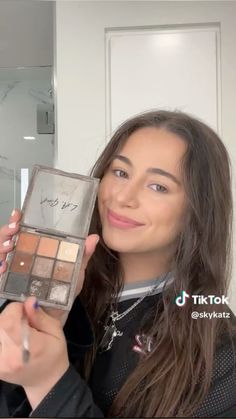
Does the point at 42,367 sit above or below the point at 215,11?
below

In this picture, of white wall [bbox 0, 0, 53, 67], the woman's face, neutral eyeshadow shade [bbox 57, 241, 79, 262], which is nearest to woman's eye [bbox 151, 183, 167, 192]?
the woman's face

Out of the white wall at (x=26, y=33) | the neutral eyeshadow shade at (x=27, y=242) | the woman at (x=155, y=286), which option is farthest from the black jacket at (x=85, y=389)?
the white wall at (x=26, y=33)

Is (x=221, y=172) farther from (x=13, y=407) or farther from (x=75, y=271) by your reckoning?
(x=13, y=407)

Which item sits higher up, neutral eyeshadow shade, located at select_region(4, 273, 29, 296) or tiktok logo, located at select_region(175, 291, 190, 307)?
neutral eyeshadow shade, located at select_region(4, 273, 29, 296)

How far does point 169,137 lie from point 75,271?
0.63 feet

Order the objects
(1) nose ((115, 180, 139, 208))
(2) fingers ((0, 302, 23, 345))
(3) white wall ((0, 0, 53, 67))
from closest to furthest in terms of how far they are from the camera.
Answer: (2) fingers ((0, 302, 23, 345)), (1) nose ((115, 180, 139, 208)), (3) white wall ((0, 0, 53, 67))

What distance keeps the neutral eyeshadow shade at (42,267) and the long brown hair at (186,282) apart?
0.08 m

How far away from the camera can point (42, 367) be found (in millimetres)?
329

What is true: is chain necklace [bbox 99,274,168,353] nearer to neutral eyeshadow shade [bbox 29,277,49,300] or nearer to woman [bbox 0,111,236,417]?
woman [bbox 0,111,236,417]

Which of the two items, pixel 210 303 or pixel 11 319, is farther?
pixel 210 303

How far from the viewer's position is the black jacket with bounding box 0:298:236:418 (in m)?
0.34

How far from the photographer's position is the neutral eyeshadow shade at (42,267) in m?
0.38

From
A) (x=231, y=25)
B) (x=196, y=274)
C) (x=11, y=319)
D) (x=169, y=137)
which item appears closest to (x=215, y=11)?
(x=231, y=25)

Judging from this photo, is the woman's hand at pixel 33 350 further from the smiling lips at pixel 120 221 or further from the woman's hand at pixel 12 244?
the smiling lips at pixel 120 221
